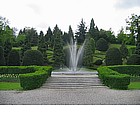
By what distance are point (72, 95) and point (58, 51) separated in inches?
205

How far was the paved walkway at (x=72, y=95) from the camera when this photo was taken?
5812mm

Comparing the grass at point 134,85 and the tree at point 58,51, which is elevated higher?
the tree at point 58,51

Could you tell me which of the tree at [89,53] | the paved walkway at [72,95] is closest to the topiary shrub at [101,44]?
the tree at [89,53]

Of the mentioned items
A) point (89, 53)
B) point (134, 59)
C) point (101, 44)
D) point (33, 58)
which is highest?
point (101, 44)

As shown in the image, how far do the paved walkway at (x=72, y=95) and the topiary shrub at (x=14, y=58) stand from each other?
3269 mm

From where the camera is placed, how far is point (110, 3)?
6.11m

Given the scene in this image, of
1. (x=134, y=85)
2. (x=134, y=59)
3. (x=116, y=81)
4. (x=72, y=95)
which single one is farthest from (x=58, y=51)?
(x=72, y=95)

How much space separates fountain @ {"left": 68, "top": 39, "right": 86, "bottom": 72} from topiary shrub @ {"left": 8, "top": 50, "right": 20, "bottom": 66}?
199 cm

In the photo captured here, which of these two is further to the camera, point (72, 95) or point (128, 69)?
point (128, 69)

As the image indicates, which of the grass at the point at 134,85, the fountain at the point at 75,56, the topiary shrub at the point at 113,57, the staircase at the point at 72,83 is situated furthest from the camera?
the fountain at the point at 75,56

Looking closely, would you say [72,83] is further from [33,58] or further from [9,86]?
[33,58]

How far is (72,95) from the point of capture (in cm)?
626

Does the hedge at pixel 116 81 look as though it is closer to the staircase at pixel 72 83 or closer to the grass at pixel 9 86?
the staircase at pixel 72 83
